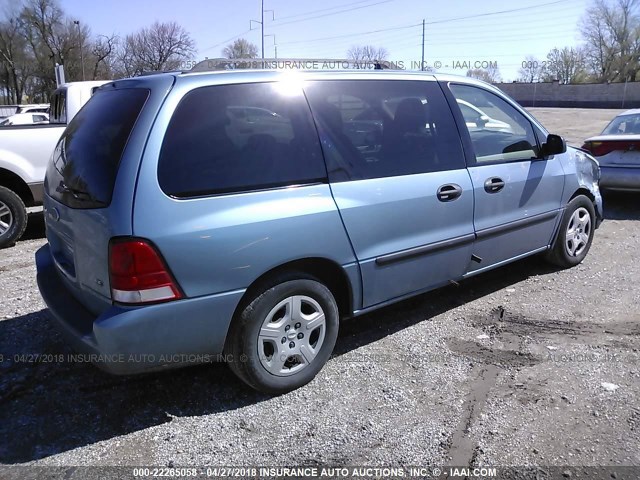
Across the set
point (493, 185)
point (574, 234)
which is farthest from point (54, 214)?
point (574, 234)

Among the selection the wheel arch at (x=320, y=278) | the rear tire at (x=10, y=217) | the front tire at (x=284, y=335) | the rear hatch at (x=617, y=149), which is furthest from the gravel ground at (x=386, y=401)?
the rear hatch at (x=617, y=149)

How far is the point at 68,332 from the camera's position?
9.78ft

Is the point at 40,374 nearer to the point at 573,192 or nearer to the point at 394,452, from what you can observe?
the point at 394,452

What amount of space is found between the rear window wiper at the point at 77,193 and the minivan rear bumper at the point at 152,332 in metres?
0.56

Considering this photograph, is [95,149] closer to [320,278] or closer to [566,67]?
[320,278]

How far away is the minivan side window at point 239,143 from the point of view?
2.82 meters

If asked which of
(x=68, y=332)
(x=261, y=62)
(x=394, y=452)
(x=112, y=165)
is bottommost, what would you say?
(x=394, y=452)

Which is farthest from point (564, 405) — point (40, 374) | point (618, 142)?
point (618, 142)

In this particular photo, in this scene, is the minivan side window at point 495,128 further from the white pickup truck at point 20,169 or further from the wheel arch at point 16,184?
the wheel arch at point 16,184

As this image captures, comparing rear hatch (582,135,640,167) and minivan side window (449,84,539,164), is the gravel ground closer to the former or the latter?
minivan side window (449,84,539,164)

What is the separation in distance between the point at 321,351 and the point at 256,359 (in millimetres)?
483

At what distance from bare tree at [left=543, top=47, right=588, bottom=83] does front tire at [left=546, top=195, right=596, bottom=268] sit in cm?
9264

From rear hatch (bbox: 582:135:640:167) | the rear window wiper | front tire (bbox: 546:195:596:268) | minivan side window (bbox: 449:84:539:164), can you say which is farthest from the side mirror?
rear hatch (bbox: 582:135:640:167)

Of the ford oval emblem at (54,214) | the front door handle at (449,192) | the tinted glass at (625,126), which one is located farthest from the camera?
the tinted glass at (625,126)
